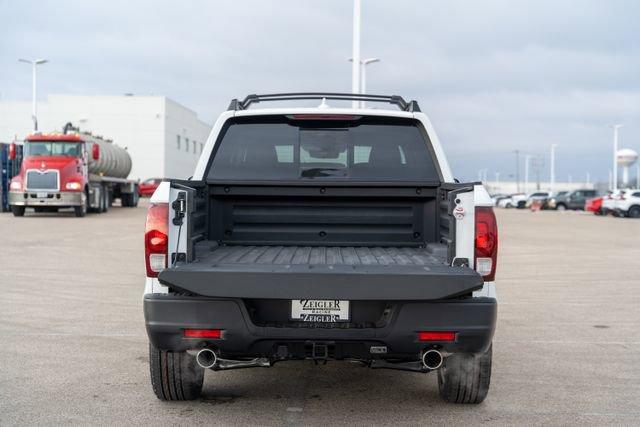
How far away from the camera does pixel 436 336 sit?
14.2 feet

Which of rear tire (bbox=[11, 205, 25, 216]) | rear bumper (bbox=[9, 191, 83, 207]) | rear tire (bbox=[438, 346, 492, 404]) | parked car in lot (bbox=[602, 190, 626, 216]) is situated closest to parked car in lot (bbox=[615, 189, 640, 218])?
parked car in lot (bbox=[602, 190, 626, 216])

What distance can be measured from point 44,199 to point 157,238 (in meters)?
26.1

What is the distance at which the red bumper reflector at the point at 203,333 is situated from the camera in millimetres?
4316

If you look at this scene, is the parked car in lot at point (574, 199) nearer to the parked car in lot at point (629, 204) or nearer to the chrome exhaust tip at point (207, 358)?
the parked car in lot at point (629, 204)

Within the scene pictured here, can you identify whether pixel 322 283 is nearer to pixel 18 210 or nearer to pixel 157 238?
pixel 157 238

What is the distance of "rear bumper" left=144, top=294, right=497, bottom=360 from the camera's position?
169 inches

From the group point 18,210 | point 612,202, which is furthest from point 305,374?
point 612,202

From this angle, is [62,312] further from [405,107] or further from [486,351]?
[486,351]

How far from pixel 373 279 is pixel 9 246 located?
47.4 ft

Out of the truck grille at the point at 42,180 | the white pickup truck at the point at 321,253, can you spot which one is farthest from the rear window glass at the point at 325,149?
the truck grille at the point at 42,180

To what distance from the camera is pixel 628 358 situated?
6648mm

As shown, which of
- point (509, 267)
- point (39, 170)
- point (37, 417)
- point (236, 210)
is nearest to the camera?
point (37, 417)

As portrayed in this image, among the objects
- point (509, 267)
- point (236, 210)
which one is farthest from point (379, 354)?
point (509, 267)

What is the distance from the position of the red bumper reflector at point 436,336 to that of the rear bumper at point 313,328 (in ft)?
0.09
